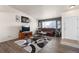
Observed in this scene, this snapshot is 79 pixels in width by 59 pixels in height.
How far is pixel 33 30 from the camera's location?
6.06ft

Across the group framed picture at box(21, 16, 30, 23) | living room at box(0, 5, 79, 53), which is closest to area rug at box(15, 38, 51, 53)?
living room at box(0, 5, 79, 53)

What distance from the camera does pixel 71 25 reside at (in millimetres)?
1635

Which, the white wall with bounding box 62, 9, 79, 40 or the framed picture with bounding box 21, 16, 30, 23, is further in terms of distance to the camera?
the framed picture with bounding box 21, 16, 30, 23

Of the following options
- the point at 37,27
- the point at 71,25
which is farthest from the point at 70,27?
the point at 37,27

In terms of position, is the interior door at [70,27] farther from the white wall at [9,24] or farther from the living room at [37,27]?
the white wall at [9,24]

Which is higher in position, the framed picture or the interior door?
the framed picture

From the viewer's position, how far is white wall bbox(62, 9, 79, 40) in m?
1.58

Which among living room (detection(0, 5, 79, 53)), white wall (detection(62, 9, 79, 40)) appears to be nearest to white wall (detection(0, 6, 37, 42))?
living room (detection(0, 5, 79, 53))

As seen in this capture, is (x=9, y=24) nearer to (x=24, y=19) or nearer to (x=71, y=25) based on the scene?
(x=24, y=19)

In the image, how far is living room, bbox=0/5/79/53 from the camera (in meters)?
1.54

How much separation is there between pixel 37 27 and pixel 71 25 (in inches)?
30.9

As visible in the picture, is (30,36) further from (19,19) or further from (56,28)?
(56,28)

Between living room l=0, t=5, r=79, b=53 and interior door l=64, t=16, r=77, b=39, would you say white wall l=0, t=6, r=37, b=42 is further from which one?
interior door l=64, t=16, r=77, b=39
